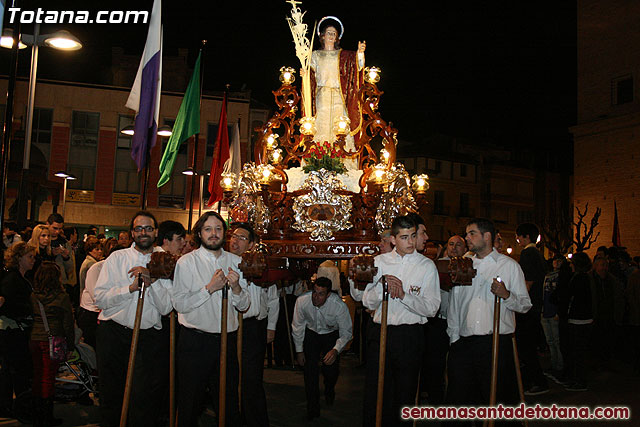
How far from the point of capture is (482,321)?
556cm

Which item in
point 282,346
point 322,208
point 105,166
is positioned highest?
point 105,166

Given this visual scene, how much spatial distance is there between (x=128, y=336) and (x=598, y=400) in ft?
21.5

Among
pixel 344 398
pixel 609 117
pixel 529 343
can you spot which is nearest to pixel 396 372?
pixel 344 398

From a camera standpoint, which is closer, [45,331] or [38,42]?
[45,331]

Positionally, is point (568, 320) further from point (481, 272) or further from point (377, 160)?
point (481, 272)

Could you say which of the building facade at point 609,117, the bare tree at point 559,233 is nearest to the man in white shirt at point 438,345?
the bare tree at point 559,233

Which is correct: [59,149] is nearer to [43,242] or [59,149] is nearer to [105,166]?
[105,166]

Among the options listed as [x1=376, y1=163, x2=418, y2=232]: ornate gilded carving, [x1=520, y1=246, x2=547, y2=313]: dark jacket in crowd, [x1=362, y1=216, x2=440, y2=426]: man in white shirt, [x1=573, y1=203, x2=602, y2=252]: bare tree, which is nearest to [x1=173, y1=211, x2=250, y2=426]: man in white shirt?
[x1=362, y1=216, x2=440, y2=426]: man in white shirt

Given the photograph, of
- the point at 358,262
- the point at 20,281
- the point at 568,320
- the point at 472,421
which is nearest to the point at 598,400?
the point at 568,320

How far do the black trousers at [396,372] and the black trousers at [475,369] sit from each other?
0.36 metres

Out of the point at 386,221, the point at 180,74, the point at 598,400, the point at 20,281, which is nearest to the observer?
the point at 20,281

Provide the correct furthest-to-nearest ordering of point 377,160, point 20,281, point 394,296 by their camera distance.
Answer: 1. point 377,160
2. point 20,281
3. point 394,296

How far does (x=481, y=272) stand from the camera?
5.73 metres

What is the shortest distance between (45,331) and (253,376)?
246cm
